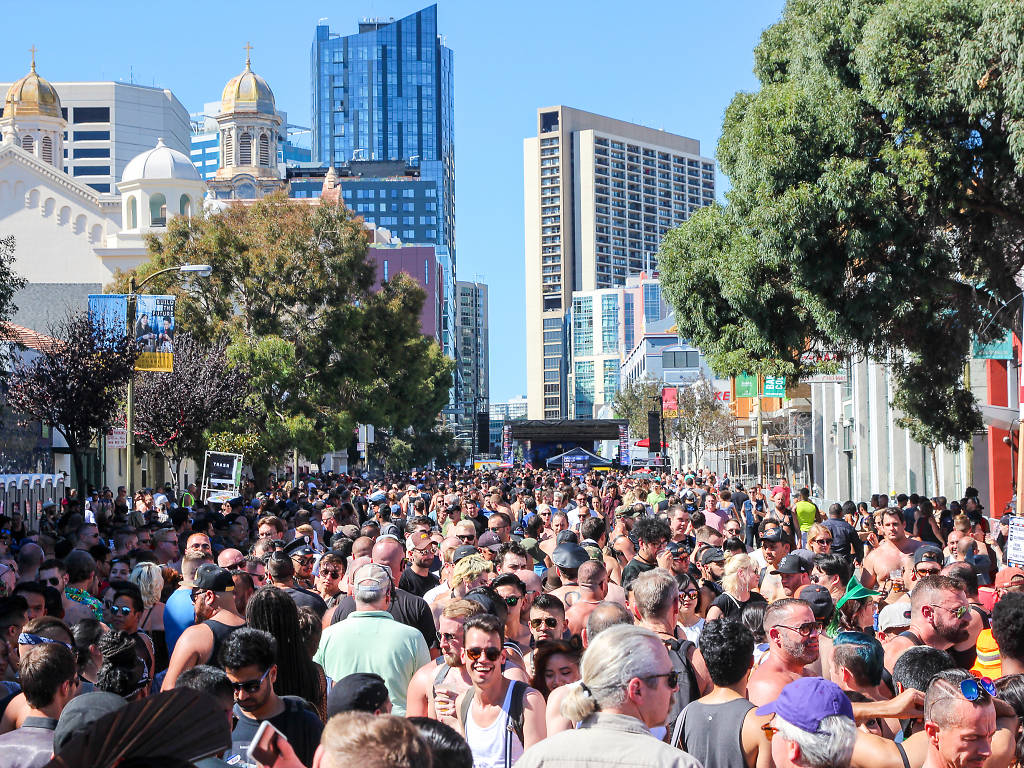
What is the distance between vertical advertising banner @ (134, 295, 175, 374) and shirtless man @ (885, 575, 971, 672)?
20598mm

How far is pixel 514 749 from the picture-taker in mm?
5180

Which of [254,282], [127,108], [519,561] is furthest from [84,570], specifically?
[127,108]

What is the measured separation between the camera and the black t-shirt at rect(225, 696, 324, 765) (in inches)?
195

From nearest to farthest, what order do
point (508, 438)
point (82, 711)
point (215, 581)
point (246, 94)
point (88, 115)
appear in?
point (82, 711)
point (215, 581)
point (508, 438)
point (246, 94)
point (88, 115)

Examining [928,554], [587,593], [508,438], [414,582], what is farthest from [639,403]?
[587,593]

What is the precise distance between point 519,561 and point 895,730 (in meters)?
4.08

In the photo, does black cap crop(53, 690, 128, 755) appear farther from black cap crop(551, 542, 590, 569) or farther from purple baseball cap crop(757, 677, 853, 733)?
black cap crop(551, 542, 590, 569)

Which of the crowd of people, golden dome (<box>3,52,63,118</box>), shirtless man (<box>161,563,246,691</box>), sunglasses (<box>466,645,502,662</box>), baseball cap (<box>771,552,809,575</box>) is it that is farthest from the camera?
golden dome (<box>3,52,63,118</box>)

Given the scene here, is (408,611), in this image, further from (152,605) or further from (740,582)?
(740,582)

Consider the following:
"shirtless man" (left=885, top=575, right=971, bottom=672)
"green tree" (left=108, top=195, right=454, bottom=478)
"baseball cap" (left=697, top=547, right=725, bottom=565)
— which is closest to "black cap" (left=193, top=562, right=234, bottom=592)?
"shirtless man" (left=885, top=575, right=971, bottom=672)

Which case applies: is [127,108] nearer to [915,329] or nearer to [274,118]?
[274,118]

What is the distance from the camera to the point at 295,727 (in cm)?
507

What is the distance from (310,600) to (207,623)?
128cm

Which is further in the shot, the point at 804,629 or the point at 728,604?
the point at 728,604
